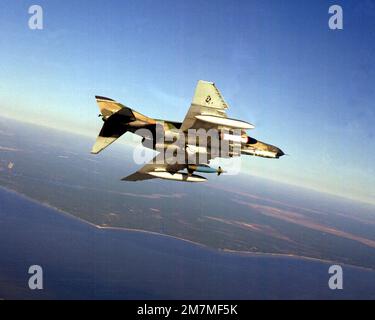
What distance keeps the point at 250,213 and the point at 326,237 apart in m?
40.0

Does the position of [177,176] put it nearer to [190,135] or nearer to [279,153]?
[190,135]

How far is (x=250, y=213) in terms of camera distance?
161 meters

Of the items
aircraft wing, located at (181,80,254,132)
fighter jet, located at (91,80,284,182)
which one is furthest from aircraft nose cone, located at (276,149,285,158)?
aircraft wing, located at (181,80,254,132)

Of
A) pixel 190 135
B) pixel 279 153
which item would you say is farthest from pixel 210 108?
pixel 279 153

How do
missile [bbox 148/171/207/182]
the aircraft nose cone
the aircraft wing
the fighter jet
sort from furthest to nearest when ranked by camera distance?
1. the aircraft nose cone
2. missile [bbox 148/171/207/182]
3. the fighter jet
4. the aircraft wing

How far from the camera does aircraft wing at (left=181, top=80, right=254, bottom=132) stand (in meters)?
16.4

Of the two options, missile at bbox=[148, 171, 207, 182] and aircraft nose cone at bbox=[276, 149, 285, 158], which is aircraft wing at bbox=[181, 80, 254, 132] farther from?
aircraft nose cone at bbox=[276, 149, 285, 158]

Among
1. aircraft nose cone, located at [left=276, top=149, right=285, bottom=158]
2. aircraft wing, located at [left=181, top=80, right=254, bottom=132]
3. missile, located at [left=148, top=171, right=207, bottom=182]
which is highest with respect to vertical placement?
aircraft wing, located at [left=181, top=80, right=254, bottom=132]

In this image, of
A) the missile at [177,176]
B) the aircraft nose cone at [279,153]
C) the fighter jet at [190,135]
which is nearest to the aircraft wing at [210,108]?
the fighter jet at [190,135]

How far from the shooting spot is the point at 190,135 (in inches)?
745

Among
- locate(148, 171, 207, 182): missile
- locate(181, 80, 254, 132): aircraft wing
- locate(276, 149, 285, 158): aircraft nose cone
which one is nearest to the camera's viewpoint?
locate(181, 80, 254, 132): aircraft wing

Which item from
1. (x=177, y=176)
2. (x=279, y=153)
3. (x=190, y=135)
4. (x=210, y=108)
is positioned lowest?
(x=177, y=176)

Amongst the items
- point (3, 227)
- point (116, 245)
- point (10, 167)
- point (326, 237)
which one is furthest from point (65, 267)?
point (326, 237)

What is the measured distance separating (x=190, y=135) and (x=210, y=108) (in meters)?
2.86
